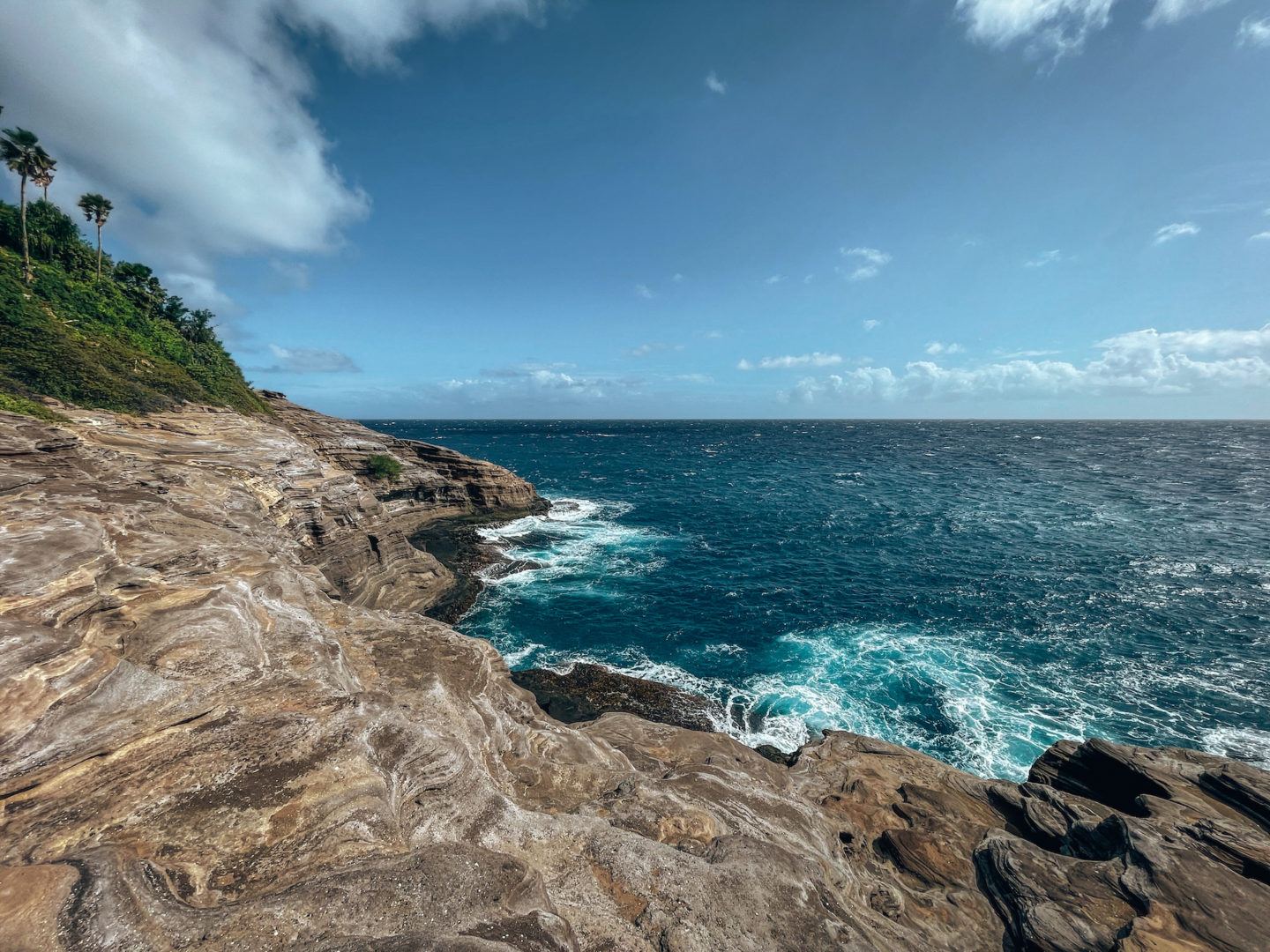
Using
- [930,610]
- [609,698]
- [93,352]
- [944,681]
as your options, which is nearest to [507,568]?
[609,698]

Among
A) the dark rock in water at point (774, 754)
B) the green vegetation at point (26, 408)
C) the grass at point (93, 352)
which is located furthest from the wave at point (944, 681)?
the grass at point (93, 352)

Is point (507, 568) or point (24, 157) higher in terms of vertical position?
point (24, 157)

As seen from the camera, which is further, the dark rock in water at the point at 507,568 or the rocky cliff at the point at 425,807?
the dark rock in water at the point at 507,568

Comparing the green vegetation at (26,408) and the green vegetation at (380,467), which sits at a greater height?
the green vegetation at (26,408)

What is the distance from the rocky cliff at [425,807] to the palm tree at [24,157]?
34.1 m

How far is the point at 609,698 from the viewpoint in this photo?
25.4 meters

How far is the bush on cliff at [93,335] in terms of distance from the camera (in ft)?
87.0

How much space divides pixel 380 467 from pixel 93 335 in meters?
22.3

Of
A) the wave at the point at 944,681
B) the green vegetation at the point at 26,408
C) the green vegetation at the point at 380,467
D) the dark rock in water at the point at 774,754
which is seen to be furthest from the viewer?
the green vegetation at the point at 380,467

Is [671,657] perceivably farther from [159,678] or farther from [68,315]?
[68,315]

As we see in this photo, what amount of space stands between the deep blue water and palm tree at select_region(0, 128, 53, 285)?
44.9m

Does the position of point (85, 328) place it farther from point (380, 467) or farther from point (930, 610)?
point (930, 610)

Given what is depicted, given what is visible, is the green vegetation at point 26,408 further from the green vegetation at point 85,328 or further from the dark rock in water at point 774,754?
the dark rock in water at point 774,754

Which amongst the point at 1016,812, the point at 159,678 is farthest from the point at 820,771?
the point at 159,678
